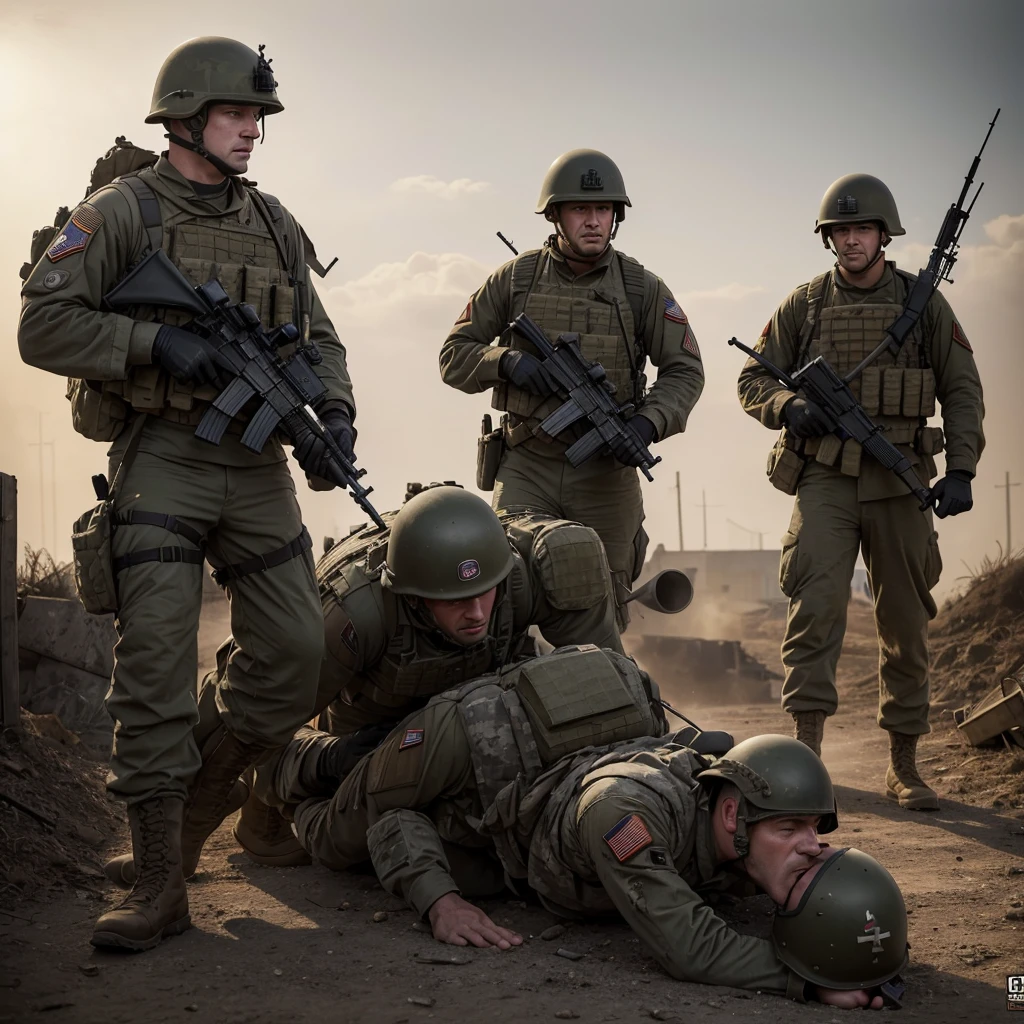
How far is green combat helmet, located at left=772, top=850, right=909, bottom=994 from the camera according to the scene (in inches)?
146

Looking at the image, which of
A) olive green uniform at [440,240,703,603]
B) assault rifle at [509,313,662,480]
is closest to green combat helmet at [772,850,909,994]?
assault rifle at [509,313,662,480]


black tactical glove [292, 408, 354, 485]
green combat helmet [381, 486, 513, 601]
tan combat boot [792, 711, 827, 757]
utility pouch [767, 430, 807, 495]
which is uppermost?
utility pouch [767, 430, 807, 495]

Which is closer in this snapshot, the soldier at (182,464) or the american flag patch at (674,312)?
the soldier at (182,464)

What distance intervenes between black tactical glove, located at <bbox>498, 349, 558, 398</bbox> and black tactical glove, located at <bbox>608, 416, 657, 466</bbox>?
391mm

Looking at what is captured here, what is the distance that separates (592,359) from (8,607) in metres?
2.95

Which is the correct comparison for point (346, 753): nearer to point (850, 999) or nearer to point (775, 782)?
point (775, 782)

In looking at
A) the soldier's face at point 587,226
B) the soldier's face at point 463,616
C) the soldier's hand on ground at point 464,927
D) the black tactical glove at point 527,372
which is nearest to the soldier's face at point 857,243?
the soldier's face at point 587,226

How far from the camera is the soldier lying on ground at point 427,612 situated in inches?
192

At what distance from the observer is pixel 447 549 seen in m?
4.84

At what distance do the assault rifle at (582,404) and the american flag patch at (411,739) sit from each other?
6.59 ft

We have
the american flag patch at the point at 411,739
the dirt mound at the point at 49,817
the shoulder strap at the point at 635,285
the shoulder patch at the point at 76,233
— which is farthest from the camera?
the shoulder strap at the point at 635,285

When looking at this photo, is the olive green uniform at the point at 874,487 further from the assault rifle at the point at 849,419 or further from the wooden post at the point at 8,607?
the wooden post at the point at 8,607

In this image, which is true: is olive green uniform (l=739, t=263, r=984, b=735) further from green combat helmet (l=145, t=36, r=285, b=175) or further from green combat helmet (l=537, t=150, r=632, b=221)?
green combat helmet (l=145, t=36, r=285, b=175)

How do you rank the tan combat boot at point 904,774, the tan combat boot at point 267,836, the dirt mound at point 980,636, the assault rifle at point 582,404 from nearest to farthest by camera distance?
the tan combat boot at point 267,836 → the assault rifle at point 582,404 → the tan combat boot at point 904,774 → the dirt mound at point 980,636
